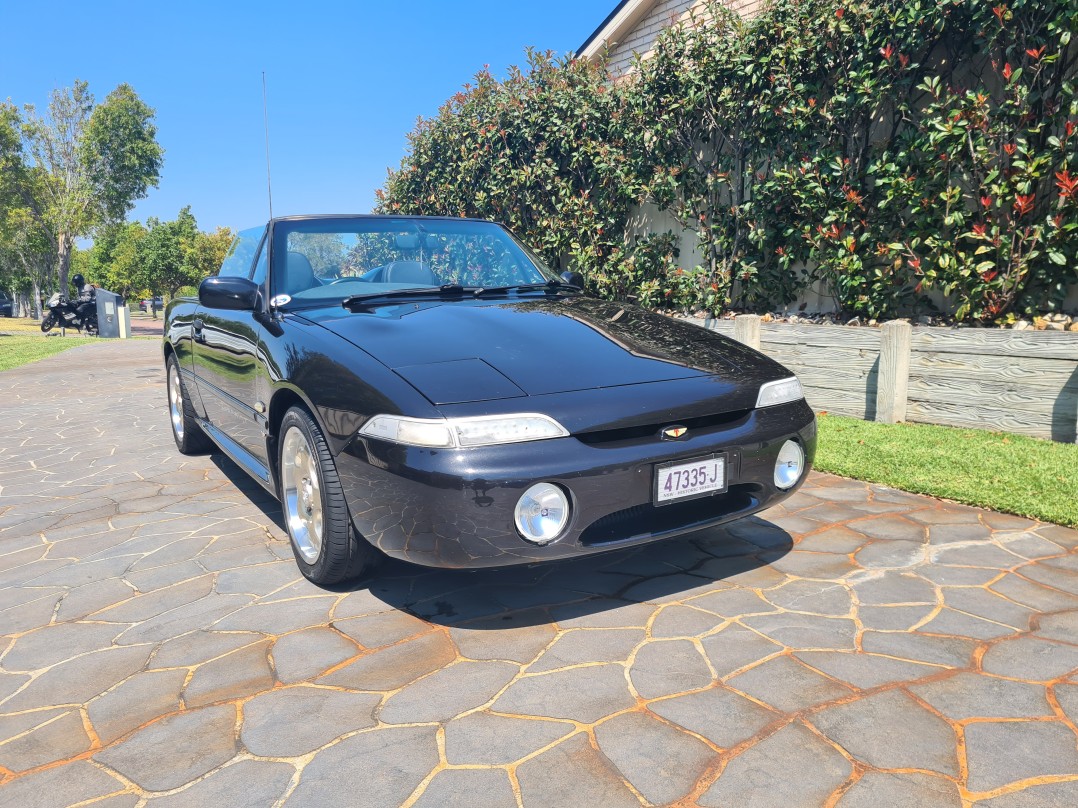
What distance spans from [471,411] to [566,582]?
112 cm

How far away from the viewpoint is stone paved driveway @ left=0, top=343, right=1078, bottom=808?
1992 millimetres

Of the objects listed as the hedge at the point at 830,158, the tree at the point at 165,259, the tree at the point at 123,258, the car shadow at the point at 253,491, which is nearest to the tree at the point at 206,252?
the tree at the point at 165,259

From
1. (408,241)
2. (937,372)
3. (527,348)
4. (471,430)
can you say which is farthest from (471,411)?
(937,372)

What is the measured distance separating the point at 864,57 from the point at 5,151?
36629 mm

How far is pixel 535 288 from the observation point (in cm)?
409

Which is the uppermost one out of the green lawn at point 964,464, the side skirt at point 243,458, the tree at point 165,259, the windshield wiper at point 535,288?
the tree at point 165,259

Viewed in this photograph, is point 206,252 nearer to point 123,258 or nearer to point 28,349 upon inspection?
point 123,258

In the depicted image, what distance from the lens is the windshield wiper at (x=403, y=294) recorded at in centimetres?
356

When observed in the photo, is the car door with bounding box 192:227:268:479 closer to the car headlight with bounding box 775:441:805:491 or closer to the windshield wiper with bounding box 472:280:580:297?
the windshield wiper with bounding box 472:280:580:297

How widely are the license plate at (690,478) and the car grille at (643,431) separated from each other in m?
0.12

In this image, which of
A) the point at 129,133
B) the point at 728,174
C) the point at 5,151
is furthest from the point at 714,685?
the point at 129,133

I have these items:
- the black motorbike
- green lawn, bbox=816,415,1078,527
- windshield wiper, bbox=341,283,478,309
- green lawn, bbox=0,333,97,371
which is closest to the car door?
windshield wiper, bbox=341,283,478,309

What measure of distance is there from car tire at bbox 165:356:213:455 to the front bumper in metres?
3.50

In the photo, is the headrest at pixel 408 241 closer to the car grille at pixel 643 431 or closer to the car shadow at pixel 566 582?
the car shadow at pixel 566 582
